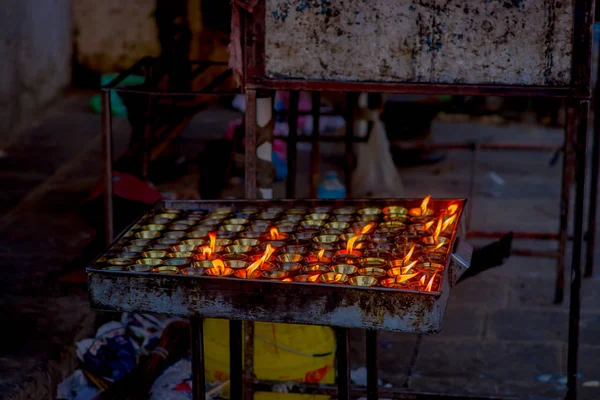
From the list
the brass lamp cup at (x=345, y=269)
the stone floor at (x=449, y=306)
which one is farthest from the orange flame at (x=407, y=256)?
the stone floor at (x=449, y=306)

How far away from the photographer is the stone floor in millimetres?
4371

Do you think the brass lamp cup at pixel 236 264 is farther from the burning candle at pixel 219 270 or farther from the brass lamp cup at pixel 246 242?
the brass lamp cup at pixel 246 242

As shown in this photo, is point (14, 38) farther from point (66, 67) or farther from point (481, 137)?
point (481, 137)

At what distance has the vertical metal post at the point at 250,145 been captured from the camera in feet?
12.6

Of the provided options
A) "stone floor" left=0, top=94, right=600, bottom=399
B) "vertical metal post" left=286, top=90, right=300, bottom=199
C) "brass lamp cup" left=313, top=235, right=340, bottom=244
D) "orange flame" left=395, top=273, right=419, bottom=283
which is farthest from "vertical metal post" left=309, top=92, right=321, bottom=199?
"orange flame" left=395, top=273, right=419, bottom=283

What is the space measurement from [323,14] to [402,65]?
15.7 inches

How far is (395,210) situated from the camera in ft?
11.8

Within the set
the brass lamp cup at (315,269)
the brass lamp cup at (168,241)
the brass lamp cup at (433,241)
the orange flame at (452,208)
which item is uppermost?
the orange flame at (452,208)

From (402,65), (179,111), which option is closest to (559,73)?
(402,65)

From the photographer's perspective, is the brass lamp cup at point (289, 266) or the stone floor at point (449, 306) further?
the stone floor at point (449, 306)

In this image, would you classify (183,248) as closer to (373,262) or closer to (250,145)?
(373,262)

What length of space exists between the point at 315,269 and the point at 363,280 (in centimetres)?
19

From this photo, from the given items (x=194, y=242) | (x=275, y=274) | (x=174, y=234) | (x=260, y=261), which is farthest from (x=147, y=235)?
(x=275, y=274)

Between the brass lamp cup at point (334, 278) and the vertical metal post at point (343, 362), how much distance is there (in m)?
0.26
